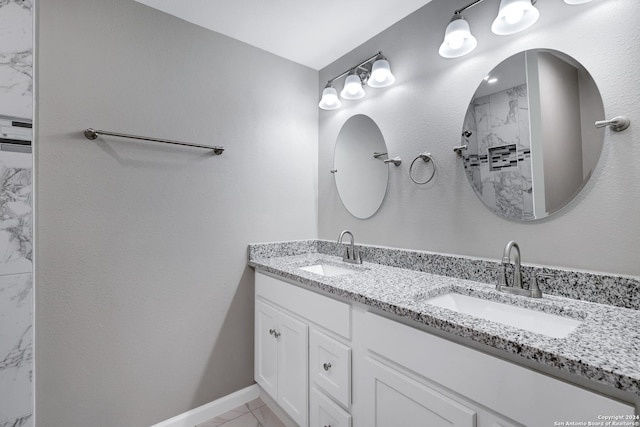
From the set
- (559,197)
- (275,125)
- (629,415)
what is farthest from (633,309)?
(275,125)

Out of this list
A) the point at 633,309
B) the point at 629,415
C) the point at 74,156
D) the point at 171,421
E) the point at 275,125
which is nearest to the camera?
the point at 629,415

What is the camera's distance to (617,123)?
1009 millimetres

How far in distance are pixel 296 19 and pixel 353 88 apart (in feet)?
1.69

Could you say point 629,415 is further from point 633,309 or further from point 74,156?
point 74,156

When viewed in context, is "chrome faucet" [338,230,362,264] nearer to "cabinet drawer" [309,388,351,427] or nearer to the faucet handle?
"cabinet drawer" [309,388,351,427]

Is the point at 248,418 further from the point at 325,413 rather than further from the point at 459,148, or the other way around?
the point at 459,148

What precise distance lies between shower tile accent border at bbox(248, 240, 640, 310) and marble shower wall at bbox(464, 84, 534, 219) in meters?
0.26

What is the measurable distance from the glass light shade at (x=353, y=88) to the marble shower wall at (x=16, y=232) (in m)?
1.56

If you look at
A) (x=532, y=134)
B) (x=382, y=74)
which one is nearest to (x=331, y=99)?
(x=382, y=74)

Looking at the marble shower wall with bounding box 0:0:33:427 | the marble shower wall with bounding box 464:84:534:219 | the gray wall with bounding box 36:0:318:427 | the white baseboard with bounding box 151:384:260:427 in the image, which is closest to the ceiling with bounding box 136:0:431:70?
the gray wall with bounding box 36:0:318:427

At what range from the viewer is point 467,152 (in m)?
1.42

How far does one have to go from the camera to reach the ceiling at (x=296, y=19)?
5.18 feet

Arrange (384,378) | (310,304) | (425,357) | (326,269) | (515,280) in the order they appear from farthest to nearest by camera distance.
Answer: (326,269) < (310,304) < (515,280) < (384,378) < (425,357)

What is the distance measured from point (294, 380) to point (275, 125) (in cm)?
163
